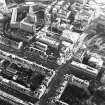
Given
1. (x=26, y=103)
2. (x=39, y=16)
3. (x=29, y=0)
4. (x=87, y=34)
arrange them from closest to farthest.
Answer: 1. (x=26, y=103)
2. (x=87, y=34)
3. (x=39, y=16)
4. (x=29, y=0)

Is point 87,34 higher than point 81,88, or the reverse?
point 87,34

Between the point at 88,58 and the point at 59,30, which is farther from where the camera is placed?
the point at 59,30

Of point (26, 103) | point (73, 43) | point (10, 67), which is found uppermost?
point (73, 43)

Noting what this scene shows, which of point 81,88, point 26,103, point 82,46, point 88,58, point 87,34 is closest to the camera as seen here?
point 26,103

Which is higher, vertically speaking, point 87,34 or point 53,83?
point 87,34

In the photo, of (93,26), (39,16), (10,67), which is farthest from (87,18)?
(10,67)

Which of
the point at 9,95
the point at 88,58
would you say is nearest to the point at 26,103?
the point at 9,95

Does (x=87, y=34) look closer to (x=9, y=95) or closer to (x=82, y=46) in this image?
(x=82, y=46)

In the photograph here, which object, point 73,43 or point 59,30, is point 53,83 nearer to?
point 73,43

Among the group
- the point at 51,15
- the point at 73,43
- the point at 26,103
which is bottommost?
the point at 26,103
